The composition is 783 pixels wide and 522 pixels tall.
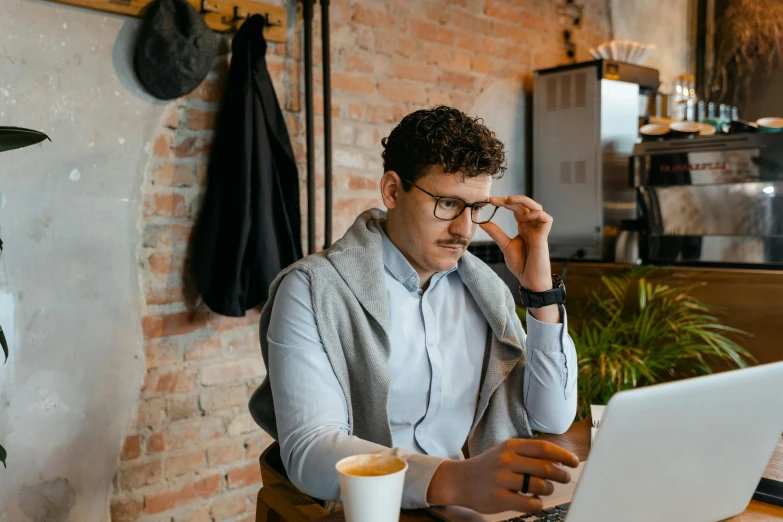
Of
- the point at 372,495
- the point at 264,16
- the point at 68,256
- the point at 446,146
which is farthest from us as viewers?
the point at 264,16

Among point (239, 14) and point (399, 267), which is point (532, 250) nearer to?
point (399, 267)

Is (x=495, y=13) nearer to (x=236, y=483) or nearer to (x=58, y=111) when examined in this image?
(x=58, y=111)

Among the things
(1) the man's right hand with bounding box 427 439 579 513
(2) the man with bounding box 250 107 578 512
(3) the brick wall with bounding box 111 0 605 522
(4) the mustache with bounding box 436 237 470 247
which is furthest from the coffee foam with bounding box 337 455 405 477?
(3) the brick wall with bounding box 111 0 605 522

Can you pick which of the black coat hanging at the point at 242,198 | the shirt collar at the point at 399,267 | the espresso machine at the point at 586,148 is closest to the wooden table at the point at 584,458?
the shirt collar at the point at 399,267

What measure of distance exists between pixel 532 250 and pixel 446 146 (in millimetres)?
288

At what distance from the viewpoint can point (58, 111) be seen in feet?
6.73

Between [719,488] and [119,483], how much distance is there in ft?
5.99

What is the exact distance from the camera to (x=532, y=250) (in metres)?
1.53

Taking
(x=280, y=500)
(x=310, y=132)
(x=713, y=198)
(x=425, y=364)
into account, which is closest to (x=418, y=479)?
(x=280, y=500)

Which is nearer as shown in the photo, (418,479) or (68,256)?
(418,479)

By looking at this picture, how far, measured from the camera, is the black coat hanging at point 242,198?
7.45 ft

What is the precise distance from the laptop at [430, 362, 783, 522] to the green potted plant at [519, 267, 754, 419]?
1.53 m

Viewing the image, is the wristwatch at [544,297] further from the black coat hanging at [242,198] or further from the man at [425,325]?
the black coat hanging at [242,198]

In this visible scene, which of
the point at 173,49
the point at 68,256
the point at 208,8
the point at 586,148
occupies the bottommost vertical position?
the point at 68,256
